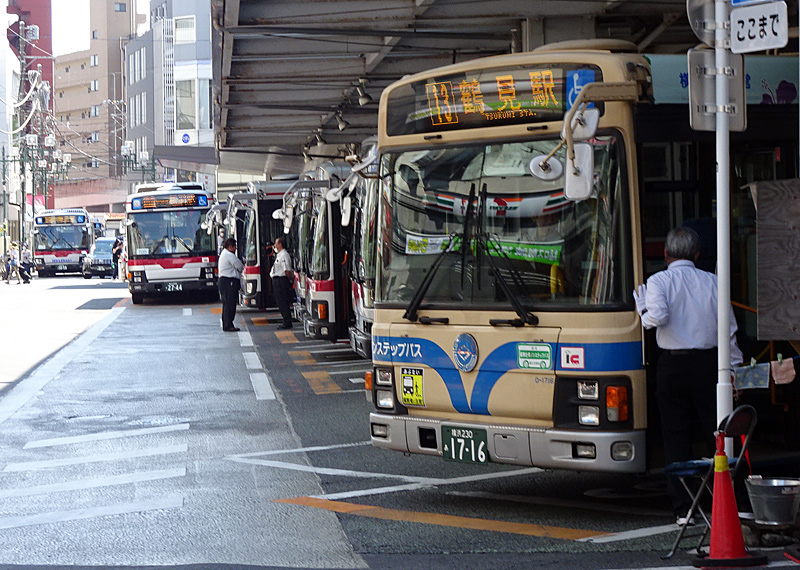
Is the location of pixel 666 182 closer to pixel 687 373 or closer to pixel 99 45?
pixel 687 373

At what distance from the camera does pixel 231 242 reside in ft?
73.0

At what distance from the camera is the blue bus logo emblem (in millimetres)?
7429

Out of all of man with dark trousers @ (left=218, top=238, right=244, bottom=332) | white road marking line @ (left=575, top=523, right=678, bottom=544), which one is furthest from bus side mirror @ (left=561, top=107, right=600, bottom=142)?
man with dark trousers @ (left=218, top=238, right=244, bottom=332)

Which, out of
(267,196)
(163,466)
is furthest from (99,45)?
(163,466)

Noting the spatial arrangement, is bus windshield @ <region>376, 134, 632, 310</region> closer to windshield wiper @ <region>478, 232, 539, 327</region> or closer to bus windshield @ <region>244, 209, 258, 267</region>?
windshield wiper @ <region>478, 232, 539, 327</region>

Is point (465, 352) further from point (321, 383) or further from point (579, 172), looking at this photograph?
point (321, 383)

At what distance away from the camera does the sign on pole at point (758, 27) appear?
22.1 ft

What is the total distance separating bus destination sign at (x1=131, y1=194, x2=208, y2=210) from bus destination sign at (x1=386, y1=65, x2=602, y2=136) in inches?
981

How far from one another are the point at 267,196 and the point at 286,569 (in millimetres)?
21564

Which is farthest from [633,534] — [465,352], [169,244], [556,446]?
[169,244]

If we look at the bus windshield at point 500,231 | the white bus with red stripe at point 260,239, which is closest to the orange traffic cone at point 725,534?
the bus windshield at point 500,231

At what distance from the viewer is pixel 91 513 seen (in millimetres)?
7734

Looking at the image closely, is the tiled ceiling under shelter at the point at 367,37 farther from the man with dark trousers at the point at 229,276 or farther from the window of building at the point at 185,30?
the window of building at the point at 185,30

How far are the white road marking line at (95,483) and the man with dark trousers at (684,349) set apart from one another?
156 inches
